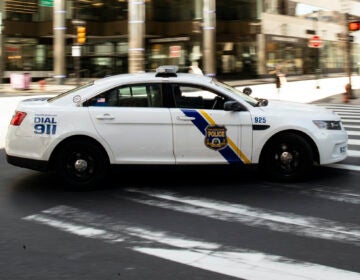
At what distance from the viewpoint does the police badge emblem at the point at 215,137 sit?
7.00 m

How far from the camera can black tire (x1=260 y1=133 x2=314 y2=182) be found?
283 inches

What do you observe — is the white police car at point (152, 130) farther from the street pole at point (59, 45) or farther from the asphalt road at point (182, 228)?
the street pole at point (59, 45)

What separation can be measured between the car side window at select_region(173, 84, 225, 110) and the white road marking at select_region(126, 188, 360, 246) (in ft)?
4.07

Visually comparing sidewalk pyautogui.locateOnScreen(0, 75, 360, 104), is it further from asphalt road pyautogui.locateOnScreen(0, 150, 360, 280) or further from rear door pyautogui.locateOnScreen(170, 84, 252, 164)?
asphalt road pyautogui.locateOnScreen(0, 150, 360, 280)

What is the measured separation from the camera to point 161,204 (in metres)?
6.31

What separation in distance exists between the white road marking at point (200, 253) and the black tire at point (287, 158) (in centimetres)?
252

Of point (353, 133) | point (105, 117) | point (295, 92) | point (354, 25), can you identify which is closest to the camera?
point (105, 117)

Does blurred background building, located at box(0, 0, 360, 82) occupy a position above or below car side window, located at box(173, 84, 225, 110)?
above

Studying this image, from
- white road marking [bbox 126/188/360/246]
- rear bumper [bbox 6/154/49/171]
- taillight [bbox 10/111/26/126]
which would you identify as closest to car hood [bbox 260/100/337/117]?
white road marking [bbox 126/188/360/246]

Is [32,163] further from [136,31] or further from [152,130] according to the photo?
[136,31]

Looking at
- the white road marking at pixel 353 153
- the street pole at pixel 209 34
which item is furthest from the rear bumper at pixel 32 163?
the street pole at pixel 209 34

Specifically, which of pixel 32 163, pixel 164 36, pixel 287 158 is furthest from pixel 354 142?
pixel 164 36

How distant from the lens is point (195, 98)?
7188 mm

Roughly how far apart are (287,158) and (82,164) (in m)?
2.75
